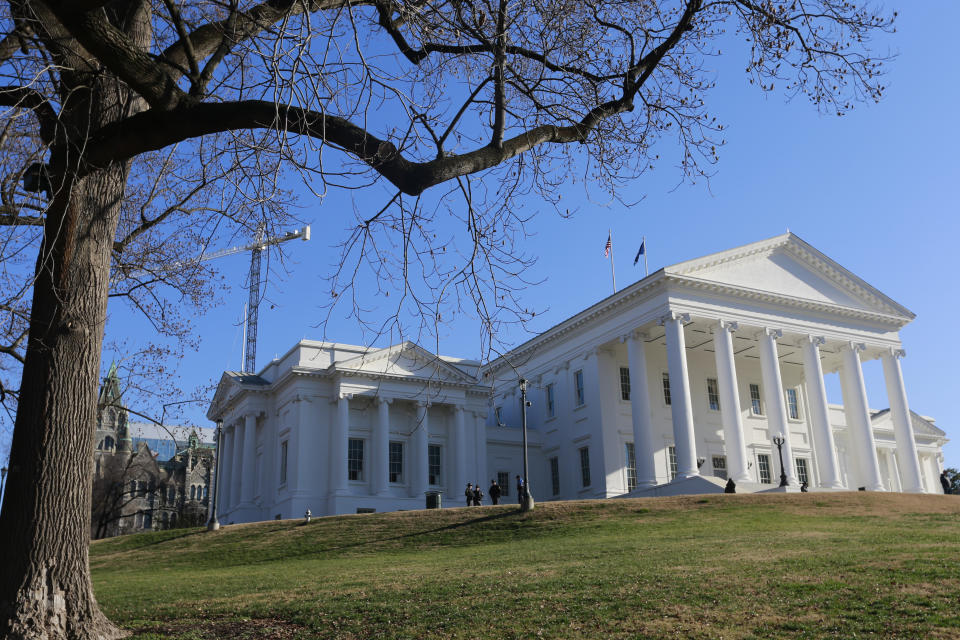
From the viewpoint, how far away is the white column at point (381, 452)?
46219mm

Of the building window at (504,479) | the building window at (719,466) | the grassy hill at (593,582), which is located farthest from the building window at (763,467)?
the grassy hill at (593,582)

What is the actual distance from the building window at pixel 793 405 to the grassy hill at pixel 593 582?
23.6 metres

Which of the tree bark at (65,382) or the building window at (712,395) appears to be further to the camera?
the building window at (712,395)

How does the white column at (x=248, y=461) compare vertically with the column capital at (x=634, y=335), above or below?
below

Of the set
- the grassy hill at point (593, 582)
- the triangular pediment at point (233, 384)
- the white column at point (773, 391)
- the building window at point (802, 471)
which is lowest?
the grassy hill at point (593, 582)

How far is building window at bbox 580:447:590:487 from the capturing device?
48.5 meters

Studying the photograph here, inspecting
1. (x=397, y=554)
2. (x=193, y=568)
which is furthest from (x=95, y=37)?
(x=193, y=568)

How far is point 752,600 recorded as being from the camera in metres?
11.3

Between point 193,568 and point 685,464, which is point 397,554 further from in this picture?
point 685,464

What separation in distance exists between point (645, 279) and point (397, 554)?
2197 centimetres

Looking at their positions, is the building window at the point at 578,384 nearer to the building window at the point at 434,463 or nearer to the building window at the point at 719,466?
the building window at the point at 719,466

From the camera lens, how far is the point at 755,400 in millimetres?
52312

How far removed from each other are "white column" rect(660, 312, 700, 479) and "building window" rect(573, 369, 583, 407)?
337 inches

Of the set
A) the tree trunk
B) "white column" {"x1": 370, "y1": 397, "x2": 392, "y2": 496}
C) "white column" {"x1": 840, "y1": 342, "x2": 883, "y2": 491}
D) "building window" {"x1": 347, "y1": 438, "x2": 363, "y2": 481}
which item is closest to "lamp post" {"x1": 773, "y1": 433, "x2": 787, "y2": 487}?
"white column" {"x1": 840, "y1": 342, "x2": 883, "y2": 491}
